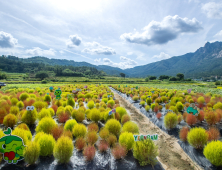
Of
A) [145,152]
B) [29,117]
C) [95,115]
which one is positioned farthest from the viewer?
[95,115]

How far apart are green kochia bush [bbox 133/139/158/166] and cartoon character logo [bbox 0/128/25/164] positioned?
388 cm

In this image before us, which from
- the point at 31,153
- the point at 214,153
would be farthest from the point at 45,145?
the point at 214,153

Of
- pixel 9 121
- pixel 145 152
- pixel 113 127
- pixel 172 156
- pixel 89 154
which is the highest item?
pixel 9 121

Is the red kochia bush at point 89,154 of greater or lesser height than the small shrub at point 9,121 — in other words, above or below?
below

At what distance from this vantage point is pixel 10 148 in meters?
3.69

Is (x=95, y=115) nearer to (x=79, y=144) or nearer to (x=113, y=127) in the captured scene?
(x=113, y=127)

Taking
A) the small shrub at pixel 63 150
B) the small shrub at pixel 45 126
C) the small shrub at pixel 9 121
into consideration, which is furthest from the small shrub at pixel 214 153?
the small shrub at pixel 9 121

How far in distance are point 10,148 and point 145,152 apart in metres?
4.40

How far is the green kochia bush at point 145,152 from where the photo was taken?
4075 mm

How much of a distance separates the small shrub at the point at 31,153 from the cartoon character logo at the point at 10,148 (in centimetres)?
20

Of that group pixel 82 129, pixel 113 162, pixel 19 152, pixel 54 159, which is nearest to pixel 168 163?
pixel 113 162

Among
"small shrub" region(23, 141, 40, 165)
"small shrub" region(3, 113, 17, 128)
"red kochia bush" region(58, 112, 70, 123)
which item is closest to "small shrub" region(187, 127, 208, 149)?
"small shrub" region(23, 141, 40, 165)

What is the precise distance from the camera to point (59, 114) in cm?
767

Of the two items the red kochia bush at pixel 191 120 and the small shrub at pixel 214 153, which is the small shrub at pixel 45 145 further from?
the red kochia bush at pixel 191 120
